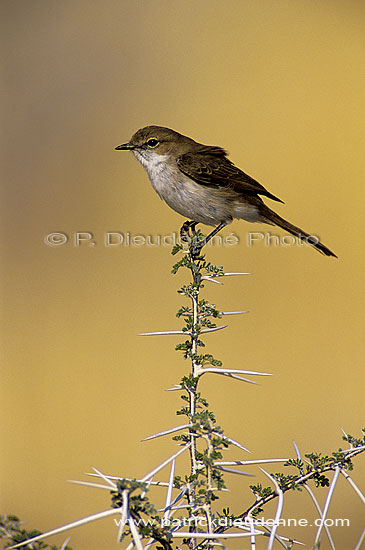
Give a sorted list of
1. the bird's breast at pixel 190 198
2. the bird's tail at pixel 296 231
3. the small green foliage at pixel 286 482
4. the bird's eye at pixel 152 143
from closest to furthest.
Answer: the small green foliage at pixel 286 482
the bird's tail at pixel 296 231
the bird's breast at pixel 190 198
the bird's eye at pixel 152 143

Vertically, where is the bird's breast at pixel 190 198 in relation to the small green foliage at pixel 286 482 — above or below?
above

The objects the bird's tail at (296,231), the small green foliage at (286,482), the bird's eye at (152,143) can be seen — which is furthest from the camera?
the bird's eye at (152,143)

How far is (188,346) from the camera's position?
1298 mm

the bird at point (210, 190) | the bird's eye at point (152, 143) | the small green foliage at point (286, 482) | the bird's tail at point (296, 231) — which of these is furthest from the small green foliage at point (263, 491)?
the bird's eye at point (152, 143)

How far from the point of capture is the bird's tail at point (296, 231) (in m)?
2.53

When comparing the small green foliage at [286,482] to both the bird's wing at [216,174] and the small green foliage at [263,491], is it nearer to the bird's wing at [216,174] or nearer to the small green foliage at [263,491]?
the small green foliage at [263,491]

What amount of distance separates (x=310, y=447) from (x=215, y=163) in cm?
212

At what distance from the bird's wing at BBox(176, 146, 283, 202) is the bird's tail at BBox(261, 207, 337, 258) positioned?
0.47 feet

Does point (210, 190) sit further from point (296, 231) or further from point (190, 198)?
point (296, 231)

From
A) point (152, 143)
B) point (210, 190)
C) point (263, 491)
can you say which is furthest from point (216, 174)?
point (263, 491)

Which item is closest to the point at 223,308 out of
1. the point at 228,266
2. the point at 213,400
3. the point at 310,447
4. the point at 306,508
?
the point at 228,266

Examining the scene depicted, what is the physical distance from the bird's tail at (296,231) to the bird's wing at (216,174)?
0.47ft

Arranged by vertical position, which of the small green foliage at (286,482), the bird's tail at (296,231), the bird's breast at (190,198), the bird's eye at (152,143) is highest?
the bird's eye at (152,143)

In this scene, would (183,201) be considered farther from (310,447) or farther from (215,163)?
(310,447)
